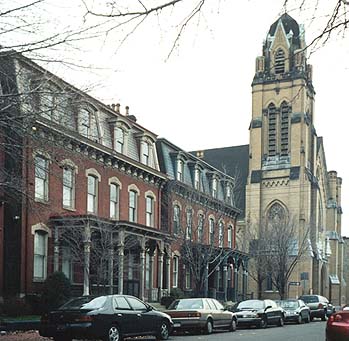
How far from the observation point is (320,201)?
78750mm

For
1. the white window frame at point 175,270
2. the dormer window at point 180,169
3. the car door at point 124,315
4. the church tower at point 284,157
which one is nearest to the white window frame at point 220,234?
the white window frame at point 175,270

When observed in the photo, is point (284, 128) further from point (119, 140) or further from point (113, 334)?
point (113, 334)

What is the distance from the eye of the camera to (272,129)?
7631cm

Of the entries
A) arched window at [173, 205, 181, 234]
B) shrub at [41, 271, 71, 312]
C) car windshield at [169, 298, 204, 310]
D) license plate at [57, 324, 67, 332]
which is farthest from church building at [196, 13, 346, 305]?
license plate at [57, 324, 67, 332]

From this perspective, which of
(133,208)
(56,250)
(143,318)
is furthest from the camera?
(133,208)

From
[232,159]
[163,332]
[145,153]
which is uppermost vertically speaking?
[232,159]

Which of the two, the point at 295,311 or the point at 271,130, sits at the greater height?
the point at 271,130

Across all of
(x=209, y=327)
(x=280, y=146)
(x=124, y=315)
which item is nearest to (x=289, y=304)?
(x=209, y=327)

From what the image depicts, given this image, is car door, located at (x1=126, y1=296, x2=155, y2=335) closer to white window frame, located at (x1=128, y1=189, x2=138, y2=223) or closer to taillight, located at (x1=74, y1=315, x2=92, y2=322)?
taillight, located at (x1=74, y1=315, x2=92, y2=322)

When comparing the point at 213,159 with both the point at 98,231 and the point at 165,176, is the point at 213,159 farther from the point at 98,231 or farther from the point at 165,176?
the point at 98,231

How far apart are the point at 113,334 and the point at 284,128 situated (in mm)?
60137

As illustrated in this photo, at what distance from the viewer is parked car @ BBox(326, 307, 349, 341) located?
1316 cm

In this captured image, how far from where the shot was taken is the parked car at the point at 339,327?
1316 centimetres

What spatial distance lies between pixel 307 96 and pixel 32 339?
201 feet
